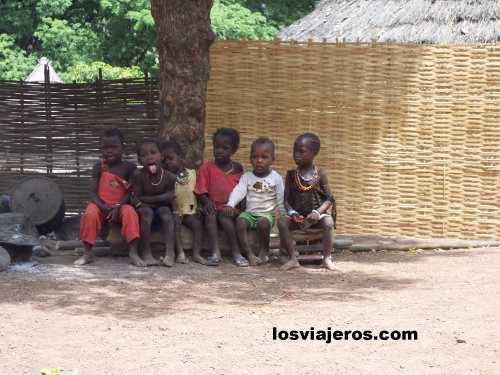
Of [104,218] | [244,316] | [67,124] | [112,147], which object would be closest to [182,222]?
[104,218]

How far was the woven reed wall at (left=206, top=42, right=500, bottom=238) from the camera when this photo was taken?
9.62 metres

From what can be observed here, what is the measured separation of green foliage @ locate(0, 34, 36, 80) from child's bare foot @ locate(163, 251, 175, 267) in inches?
605

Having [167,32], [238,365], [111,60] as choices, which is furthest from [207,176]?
[111,60]

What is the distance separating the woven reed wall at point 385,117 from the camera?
9.62 metres

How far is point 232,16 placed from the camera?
1922 cm

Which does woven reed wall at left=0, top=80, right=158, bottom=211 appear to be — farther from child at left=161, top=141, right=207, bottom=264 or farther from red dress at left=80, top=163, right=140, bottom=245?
red dress at left=80, top=163, right=140, bottom=245

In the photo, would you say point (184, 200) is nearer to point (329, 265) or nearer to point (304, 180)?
point (304, 180)

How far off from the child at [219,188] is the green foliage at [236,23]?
10.2 metres

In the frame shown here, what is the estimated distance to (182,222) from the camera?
820 centimetres

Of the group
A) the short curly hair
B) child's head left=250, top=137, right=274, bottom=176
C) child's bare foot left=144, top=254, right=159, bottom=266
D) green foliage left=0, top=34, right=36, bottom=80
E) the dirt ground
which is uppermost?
green foliage left=0, top=34, right=36, bottom=80

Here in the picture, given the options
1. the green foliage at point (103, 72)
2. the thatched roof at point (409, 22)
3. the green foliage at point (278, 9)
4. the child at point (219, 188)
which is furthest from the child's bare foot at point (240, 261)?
the green foliage at point (278, 9)

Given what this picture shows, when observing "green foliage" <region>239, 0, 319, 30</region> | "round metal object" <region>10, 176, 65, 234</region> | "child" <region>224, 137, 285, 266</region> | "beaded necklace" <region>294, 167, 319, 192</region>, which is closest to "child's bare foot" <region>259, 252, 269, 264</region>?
"child" <region>224, 137, 285, 266</region>

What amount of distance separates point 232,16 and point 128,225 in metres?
12.2

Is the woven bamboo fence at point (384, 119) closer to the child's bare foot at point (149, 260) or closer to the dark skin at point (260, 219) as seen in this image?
the dark skin at point (260, 219)
